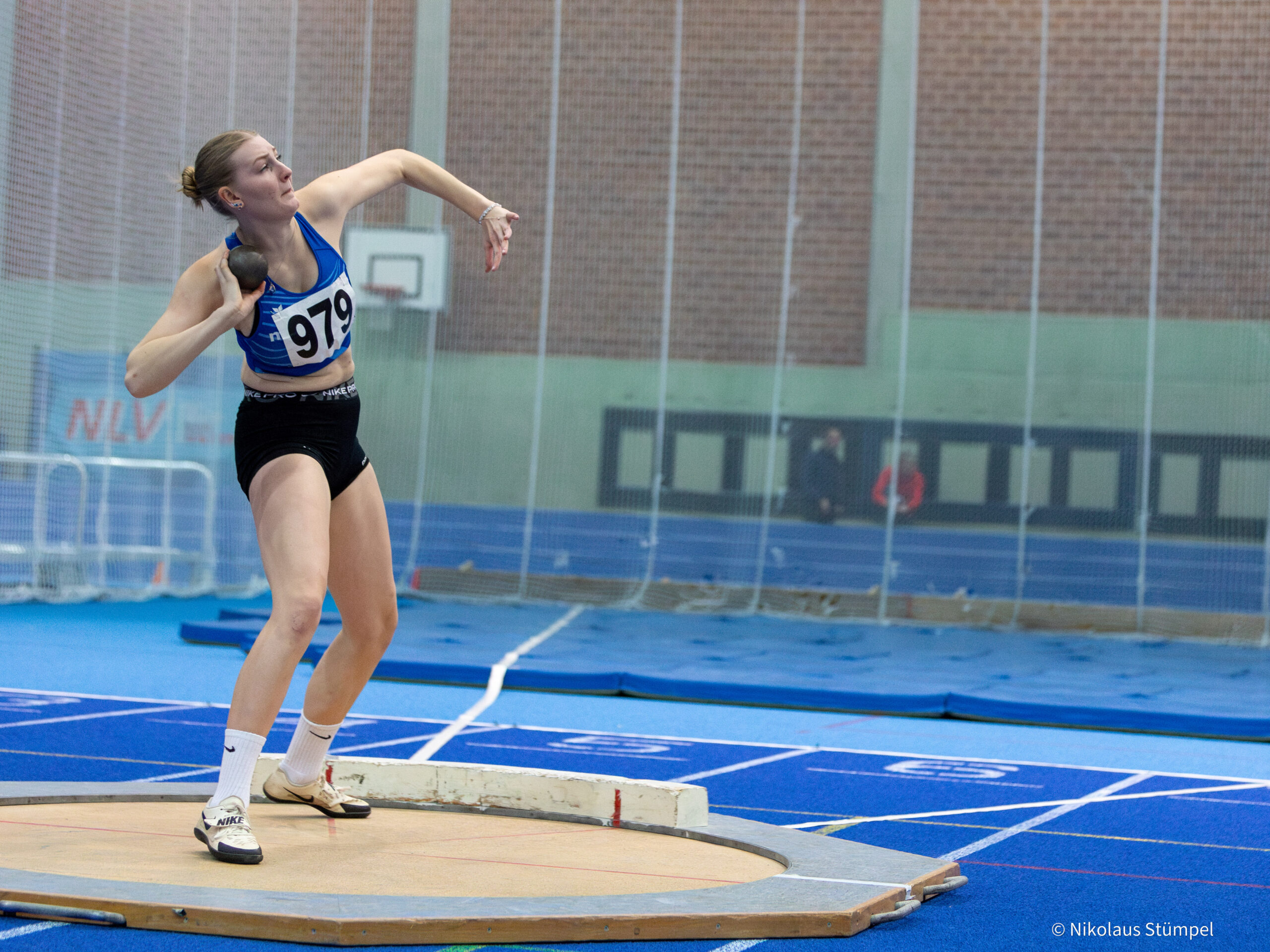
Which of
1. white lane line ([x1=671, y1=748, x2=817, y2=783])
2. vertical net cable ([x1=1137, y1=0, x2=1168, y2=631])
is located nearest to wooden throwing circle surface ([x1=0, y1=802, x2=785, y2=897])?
white lane line ([x1=671, y1=748, x2=817, y2=783])

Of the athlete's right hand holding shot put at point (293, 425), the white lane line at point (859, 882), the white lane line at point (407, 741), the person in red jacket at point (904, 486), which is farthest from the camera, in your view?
the person in red jacket at point (904, 486)

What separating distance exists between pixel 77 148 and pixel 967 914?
9904 mm

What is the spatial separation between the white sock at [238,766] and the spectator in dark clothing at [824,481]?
8879 millimetres

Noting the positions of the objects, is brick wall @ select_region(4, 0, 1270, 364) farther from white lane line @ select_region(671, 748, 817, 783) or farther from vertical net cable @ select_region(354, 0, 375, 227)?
white lane line @ select_region(671, 748, 817, 783)

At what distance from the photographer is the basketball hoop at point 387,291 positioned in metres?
12.1

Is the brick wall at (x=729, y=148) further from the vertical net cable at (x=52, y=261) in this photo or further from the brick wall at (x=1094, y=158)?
the vertical net cable at (x=52, y=261)

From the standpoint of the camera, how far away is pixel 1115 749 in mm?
6402

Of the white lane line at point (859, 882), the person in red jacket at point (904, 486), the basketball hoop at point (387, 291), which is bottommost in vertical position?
the white lane line at point (859, 882)

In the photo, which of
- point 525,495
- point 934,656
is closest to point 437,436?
point 525,495

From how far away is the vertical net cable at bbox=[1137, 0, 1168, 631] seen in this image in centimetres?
1145

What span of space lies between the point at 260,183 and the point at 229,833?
1479mm

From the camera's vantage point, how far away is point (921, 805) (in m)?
4.77

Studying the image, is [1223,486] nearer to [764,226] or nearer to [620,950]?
[764,226]

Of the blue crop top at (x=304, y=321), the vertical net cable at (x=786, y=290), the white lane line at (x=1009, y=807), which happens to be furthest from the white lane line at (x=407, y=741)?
the vertical net cable at (x=786, y=290)
